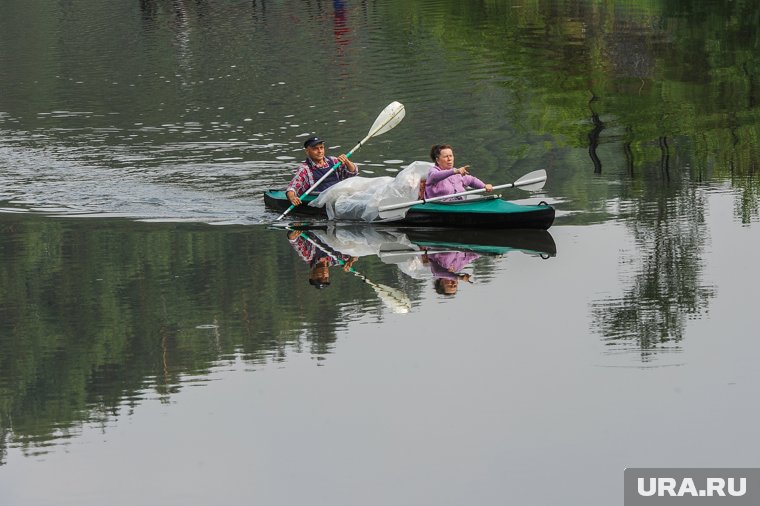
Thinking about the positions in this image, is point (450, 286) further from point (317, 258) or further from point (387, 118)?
point (387, 118)

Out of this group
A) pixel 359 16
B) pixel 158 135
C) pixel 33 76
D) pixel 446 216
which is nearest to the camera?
pixel 446 216

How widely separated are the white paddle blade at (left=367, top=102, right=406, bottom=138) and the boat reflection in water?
2.59m

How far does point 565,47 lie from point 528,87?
6.84 metres

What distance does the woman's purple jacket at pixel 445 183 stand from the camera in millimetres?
18703

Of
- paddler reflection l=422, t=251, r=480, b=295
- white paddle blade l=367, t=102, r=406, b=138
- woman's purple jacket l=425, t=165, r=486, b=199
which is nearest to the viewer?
paddler reflection l=422, t=251, r=480, b=295

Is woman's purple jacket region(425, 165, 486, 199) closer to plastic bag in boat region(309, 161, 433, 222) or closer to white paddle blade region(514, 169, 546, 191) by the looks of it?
plastic bag in boat region(309, 161, 433, 222)

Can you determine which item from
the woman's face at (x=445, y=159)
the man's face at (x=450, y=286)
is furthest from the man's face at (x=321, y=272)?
the woman's face at (x=445, y=159)

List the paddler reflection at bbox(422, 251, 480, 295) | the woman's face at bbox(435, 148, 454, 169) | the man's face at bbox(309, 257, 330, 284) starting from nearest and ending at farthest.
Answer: the paddler reflection at bbox(422, 251, 480, 295)
the man's face at bbox(309, 257, 330, 284)
the woman's face at bbox(435, 148, 454, 169)

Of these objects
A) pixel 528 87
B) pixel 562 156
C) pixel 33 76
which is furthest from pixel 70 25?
pixel 562 156

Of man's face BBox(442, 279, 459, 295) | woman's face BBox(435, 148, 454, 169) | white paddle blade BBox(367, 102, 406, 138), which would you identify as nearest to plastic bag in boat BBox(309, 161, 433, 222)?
woman's face BBox(435, 148, 454, 169)

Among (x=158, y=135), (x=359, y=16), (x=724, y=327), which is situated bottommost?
(x=724, y=327)

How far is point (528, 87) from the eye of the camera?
35.5 metres

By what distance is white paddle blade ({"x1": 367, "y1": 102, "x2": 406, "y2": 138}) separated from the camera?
2205 centimetres

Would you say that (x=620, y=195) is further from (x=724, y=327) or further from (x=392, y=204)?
(x=724, y=327)
